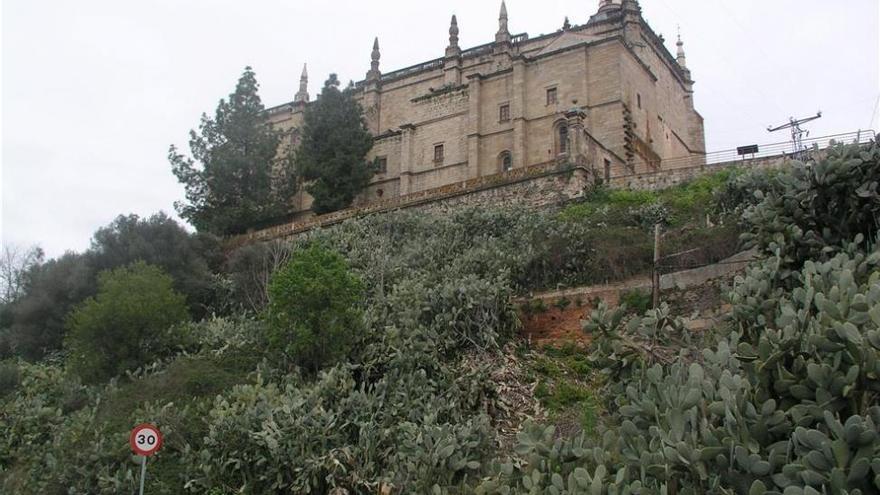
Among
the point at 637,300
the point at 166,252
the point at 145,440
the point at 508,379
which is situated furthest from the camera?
the point at 166,252

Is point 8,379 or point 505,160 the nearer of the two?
point 8,379

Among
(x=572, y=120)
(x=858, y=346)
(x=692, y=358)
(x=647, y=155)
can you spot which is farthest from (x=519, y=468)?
(x=647, y=155)

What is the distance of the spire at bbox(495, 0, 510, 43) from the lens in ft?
127

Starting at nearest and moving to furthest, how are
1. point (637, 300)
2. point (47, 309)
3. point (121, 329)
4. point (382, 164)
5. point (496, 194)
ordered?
point (637, 300)
point (121, 329)
point (47, 309)
point (496, 194)
point (382, 164)

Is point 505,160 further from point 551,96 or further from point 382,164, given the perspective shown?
point 382,164

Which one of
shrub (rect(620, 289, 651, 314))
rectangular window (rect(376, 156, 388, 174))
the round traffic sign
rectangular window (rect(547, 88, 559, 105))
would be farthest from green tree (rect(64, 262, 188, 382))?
rectangular window (rect(547, 88, 559, 105))

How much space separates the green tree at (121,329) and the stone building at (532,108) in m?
16.5

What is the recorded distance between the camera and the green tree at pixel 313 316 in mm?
14008

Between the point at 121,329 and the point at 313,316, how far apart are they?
16.6 feet

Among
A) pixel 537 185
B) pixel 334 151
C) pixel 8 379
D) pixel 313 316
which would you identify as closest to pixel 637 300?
pixel 313 316

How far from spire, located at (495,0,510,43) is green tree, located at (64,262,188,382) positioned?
26122 millimetres

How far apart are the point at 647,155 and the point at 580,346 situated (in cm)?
1988

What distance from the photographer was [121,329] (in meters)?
16.4

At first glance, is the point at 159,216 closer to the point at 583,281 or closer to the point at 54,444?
the point at 54,444
